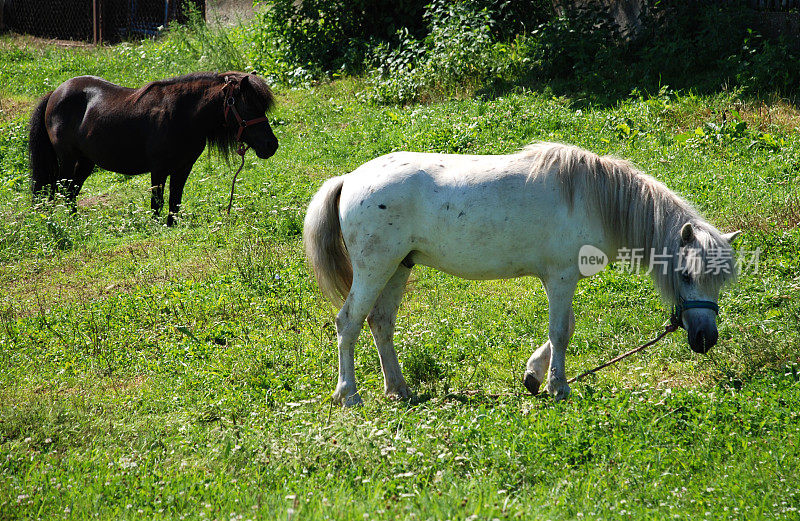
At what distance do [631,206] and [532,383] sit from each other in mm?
1395

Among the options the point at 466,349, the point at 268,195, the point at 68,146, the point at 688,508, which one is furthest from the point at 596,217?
the point at 68,146

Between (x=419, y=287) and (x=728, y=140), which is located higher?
(x=728, y=140)

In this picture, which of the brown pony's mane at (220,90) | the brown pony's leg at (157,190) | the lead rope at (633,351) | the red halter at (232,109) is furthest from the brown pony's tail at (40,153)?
the lead rope at (633,351)

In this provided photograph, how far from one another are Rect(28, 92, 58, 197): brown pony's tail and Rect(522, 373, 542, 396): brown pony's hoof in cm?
772

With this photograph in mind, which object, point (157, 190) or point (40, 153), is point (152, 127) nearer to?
point (157, 190)

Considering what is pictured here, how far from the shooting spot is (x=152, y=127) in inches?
370

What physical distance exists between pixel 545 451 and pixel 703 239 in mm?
1770

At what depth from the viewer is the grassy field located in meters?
3.87

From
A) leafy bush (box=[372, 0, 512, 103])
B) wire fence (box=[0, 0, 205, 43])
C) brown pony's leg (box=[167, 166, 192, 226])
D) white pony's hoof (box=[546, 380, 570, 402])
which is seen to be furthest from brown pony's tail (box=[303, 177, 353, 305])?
wire fence (box=[0, 0, 205, 43])

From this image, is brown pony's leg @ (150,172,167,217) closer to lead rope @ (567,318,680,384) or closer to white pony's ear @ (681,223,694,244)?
lead rope @ (567,318,680,384)

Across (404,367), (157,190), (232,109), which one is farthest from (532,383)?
(157,190)

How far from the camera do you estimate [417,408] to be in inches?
196

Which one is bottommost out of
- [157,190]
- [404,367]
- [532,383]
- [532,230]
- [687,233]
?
[157,190]

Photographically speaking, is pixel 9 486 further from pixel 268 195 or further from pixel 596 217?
pixel 268 195
